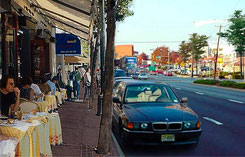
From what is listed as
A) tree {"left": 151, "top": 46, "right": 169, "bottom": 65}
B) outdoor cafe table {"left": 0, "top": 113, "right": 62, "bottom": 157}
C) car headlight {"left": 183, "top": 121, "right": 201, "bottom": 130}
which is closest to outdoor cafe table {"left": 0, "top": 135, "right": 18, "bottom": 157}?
outdoor cafe table {"left": 0, "top": 113, "right": 62, "bottom": 157}

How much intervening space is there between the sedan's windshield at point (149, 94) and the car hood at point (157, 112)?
0.41 m

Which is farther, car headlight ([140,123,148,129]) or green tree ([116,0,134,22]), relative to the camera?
green tree ([116,0,134,22])

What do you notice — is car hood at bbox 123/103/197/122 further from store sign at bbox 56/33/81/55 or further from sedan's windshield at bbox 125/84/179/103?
store sign at bbox 56/33/81/55

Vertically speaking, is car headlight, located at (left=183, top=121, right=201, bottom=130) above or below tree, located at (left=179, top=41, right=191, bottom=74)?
below

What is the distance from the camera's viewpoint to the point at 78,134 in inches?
357

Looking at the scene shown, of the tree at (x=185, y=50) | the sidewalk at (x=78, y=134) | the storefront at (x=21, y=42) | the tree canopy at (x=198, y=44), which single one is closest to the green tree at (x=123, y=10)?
the storefront at (x=21, y=42)

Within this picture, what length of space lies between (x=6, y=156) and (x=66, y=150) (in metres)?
2.78

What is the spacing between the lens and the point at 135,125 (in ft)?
24.0

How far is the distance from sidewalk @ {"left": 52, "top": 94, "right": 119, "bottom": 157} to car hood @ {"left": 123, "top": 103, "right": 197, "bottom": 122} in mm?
986

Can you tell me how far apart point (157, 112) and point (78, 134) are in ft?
8.42

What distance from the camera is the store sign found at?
17609 mm

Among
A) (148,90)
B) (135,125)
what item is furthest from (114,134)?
(135,125)

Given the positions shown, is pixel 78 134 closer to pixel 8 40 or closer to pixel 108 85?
pixel 108 85

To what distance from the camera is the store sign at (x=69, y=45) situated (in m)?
17.6
